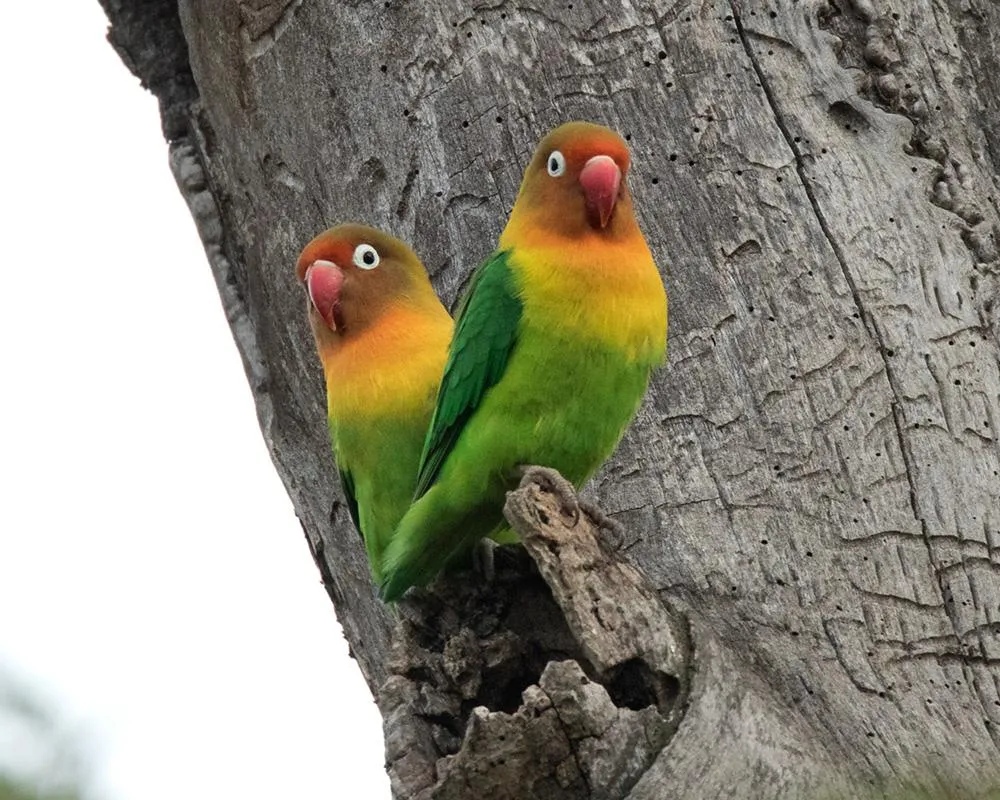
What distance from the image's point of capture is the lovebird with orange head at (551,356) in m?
3.61

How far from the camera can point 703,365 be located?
12.4 ft

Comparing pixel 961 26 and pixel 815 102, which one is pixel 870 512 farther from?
pixel 961 26

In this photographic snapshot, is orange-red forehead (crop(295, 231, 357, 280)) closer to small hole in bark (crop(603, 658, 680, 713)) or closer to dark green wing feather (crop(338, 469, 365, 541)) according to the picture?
dark green wing feather (crop(338, 469, 365, 541))

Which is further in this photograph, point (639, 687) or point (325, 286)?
point (325, 286)

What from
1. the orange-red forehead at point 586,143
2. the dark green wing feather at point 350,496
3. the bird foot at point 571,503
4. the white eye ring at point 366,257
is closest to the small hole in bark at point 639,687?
the bird foot at point 571,503

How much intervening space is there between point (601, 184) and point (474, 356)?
0.59 meters

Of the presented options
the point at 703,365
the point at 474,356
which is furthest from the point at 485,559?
the point at 703,365

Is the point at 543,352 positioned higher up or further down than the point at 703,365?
higher up

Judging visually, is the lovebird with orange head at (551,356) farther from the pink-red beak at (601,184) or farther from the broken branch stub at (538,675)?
the broken branch stub at (538,675)

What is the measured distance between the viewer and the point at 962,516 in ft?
11.6

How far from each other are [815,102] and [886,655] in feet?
5.51

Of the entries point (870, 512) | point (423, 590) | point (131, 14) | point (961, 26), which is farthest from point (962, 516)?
point (131, 14)

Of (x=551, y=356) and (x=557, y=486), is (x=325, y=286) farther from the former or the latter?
→ (x=557, y=486)

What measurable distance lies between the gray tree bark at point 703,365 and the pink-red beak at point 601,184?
0.34 meters
